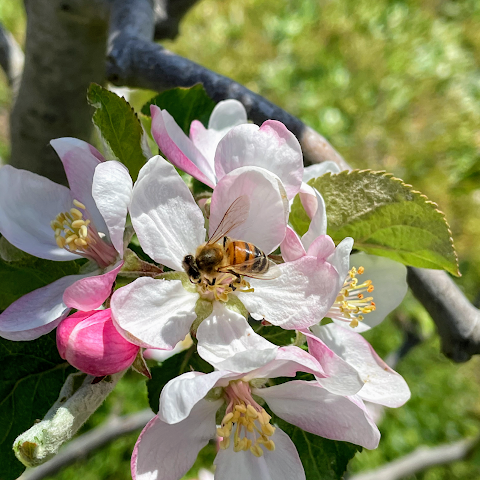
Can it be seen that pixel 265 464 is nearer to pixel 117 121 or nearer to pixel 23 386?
pixel 23 386

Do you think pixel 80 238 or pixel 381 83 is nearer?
pixel 80 238

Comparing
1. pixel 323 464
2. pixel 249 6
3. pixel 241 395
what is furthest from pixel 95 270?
pixel 249 6

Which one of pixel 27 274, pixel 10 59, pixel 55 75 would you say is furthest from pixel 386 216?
pixel 10 59

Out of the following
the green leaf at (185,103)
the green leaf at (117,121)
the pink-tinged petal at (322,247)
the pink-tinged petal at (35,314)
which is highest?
the pink-tinged petal at (322,247)

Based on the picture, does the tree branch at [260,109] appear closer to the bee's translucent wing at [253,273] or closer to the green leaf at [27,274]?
the bee's translucent wing at [253,273]

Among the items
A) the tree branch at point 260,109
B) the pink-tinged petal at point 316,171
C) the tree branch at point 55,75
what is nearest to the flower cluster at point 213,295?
Answer: the pink-tinged petal at point 316,171

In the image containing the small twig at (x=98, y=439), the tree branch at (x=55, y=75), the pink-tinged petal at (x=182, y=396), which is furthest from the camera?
the small twig at (x=98, y=439)

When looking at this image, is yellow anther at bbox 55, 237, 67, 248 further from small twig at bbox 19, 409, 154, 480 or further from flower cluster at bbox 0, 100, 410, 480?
small twig at bbox 19, 409, 154, 480

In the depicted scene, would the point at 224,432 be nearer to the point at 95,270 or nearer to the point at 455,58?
the point at 95,270
